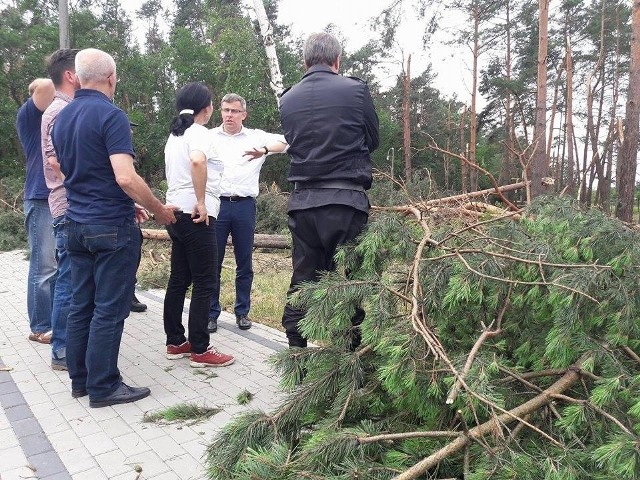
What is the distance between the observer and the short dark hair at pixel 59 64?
3664 millimetres

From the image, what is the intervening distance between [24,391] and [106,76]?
2.14m

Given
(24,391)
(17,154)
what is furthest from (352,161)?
(17,154)

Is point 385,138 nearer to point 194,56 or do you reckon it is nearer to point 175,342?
point 194,56

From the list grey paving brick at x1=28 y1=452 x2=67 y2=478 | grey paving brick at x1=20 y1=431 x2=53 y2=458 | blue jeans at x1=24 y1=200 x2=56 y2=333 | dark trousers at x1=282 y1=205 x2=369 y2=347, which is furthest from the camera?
blue jeans at x1=24 y1=200 x2=56 y2=333

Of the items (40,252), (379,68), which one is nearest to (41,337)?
(40,252)

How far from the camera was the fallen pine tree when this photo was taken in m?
1.73

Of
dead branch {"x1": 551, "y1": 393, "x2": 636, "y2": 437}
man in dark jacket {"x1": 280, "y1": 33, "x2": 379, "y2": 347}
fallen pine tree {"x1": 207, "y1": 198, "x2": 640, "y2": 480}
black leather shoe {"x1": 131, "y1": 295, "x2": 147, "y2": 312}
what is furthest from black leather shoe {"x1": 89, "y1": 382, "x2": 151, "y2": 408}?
dead branch {"x1": 551, "y1": 393, "x2": 636, "y2": 437}

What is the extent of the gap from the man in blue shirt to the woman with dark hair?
1.12 m

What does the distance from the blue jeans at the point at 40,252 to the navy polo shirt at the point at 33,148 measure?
9cm

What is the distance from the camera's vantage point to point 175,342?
13.3ft

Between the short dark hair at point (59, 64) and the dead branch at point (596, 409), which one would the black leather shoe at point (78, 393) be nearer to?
the short dark hair at point (59, 64)

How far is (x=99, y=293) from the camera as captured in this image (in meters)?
3.09

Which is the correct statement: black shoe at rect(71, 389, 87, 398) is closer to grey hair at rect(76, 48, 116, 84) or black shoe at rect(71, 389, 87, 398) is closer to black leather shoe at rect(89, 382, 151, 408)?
black leather shoe at rect(89, 382, 151, 408)

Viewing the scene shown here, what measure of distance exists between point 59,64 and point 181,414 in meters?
2.57
